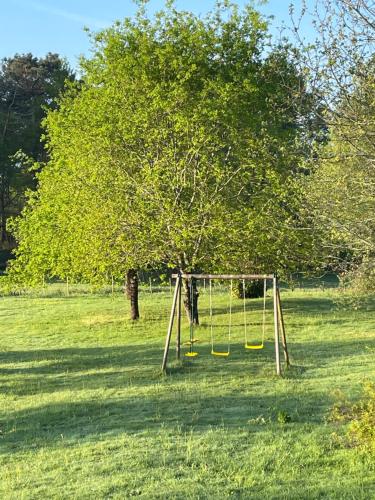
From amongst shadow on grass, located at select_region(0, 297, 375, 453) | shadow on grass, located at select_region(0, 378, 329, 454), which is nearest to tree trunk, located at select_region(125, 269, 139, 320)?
shadow on grass, located at select_region(0, 297, 375, 453)

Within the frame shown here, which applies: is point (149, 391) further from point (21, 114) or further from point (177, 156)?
point (21, 114)

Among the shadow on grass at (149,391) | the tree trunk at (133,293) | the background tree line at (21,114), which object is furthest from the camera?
the background tree line at (21,114)

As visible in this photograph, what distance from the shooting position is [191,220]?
736 inches

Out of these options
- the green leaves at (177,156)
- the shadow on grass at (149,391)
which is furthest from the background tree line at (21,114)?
the shadow on grass at (149,391)

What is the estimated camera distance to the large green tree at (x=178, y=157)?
739 inches

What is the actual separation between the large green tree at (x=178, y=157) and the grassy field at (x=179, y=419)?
2.91m

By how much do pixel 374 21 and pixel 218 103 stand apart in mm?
11937

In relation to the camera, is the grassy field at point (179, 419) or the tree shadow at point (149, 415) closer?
the grassy field at point (179, 419)

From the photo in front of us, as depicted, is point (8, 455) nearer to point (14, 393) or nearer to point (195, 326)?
point (14, 393)

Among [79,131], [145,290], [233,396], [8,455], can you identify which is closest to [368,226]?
[233,396]

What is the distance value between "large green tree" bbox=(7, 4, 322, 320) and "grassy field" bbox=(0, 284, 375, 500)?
2908 millimetres

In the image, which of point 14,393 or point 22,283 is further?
point 22,283

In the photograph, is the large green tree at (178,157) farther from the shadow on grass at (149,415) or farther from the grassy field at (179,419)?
the shadow on grass at (149,415)

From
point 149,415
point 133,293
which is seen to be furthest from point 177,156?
point 149,415
